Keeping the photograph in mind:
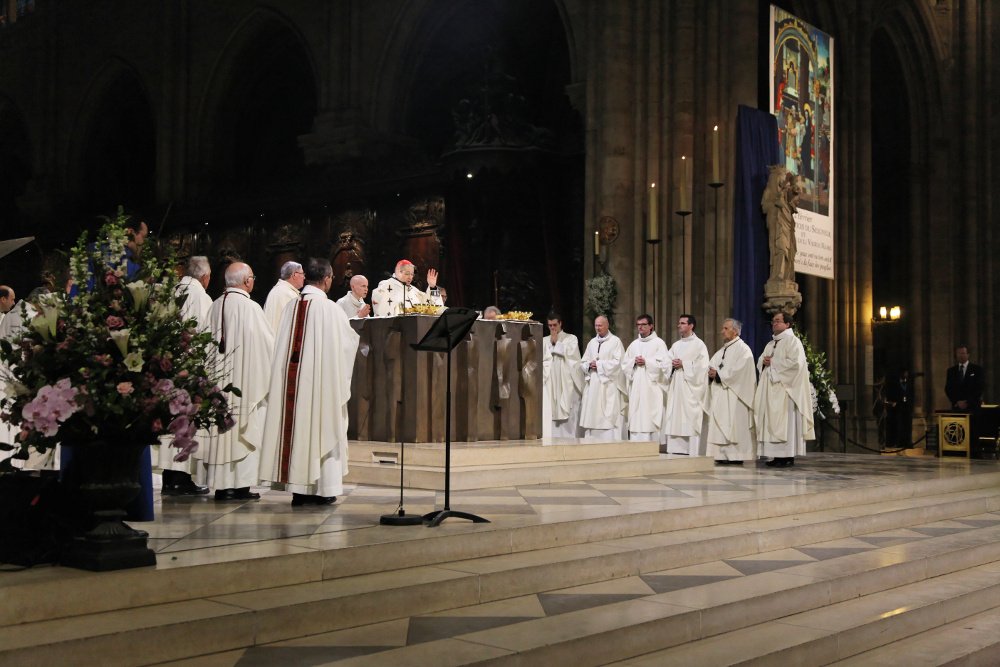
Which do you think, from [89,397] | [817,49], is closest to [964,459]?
[817,49]

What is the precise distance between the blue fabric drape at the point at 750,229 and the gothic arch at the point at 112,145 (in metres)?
14.9

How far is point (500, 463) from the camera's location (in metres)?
8.78

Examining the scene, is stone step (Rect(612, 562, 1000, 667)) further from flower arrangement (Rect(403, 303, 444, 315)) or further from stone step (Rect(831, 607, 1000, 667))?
flower arrangement (Rect(403, 303, 444, 315))

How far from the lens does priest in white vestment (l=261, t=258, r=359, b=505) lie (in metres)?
6.92

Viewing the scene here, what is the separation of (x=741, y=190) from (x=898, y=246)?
37.4 ft

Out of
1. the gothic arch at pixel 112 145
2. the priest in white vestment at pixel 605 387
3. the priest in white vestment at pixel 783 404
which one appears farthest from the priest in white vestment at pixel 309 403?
the gothic arch at pixel 112 145

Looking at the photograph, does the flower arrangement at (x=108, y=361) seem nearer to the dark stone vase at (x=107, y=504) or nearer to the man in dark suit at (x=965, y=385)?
the dark stone vase at (x=107, y=504)

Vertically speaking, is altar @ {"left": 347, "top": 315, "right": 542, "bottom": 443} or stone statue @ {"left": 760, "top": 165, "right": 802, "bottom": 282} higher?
stone statue @ {"left": 760, "top": 165, "right": 802, "bottom": 282}

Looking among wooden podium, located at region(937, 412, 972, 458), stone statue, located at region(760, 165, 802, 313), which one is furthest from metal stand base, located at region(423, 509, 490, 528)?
wooden podium, located at region(937, 412, 972, 458)

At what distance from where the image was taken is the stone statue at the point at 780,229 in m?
14.3

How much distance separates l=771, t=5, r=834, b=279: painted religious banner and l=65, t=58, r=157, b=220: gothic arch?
14751 mm

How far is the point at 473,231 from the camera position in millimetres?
16234

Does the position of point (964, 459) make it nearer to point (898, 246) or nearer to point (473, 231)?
point (473, 231)

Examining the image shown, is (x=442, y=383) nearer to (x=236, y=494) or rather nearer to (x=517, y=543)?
(x=236, y=494)
